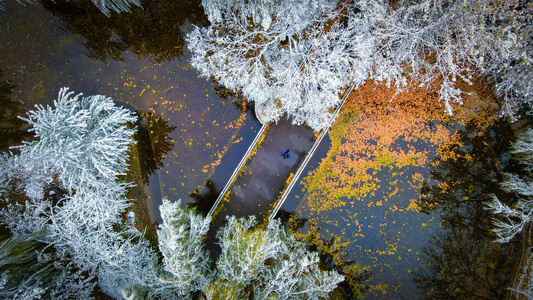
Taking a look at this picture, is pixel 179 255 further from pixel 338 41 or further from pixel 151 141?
pixel 338 41

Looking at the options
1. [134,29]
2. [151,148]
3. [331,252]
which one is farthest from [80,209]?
[331,252]

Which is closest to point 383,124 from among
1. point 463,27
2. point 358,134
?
point 358,134

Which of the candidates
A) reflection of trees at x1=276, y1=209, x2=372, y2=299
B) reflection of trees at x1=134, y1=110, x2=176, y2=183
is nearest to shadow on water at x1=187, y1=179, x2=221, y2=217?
reflection of trees at x1=134, y1=110, x2=176, y2=183

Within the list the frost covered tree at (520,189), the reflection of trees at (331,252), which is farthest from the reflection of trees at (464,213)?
the reflection of trees at (331,252)

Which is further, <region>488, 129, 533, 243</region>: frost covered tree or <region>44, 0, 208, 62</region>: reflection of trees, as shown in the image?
<region>44, 0, 208, 62</region>: reflection of trees

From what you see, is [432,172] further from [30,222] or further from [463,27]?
[30,222]

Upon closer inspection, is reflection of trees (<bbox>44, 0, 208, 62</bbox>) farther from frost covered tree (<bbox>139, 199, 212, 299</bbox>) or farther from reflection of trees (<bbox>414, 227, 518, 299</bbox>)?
reflection of trees (<bbox>414, 227, 518, 299</bbox>)
